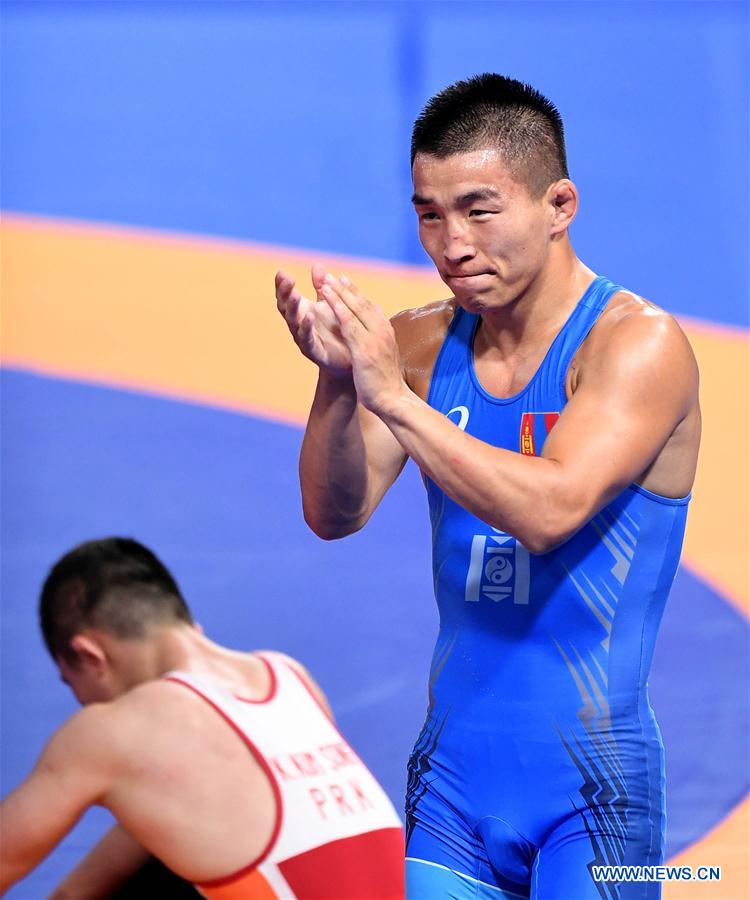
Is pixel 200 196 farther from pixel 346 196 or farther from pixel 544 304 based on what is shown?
pixel 544 304

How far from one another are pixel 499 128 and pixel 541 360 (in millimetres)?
393

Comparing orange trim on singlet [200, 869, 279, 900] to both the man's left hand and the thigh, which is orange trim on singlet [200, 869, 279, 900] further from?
the man's left hand

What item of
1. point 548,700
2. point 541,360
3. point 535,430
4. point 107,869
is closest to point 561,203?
point 541,360

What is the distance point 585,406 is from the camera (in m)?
2.18

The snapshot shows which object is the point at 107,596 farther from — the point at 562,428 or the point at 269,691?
the point at 562,428

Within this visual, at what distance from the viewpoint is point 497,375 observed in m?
2.46

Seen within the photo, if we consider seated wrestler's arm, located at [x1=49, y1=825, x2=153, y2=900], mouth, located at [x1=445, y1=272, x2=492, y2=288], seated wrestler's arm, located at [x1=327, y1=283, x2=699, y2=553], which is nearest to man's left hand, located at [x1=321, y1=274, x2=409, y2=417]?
seated wrestler's arm, located at [x1=327, y1=283, x2=699, y2=553]

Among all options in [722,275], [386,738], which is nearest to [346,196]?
[722,275]

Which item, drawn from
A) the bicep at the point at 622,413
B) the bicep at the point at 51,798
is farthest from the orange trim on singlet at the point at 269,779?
the bicep at the point at 622,413

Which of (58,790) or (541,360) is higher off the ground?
(541,360)

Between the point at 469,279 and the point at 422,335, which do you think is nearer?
the point at 469,279

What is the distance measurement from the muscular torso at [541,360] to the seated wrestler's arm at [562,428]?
0.01 meters

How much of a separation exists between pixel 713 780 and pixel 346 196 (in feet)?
10.6

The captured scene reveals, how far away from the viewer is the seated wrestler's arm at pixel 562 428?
2.07 metres
